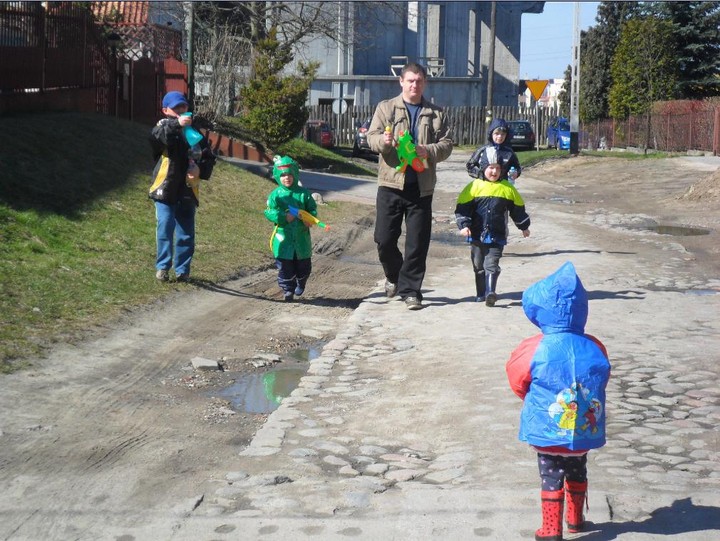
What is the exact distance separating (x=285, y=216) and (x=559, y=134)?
37783 mm

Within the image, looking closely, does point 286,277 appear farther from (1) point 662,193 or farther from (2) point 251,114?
Result: (2) point 251,114

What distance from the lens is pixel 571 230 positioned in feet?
54.4

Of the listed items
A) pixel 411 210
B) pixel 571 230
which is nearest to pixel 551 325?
pixel 411 210

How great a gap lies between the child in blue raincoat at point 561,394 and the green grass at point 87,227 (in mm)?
3801

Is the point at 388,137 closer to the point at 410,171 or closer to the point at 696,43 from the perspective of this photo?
the point at 410,171

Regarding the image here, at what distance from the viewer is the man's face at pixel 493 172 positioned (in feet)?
32.2

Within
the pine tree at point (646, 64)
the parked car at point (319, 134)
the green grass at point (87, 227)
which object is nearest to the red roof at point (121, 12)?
the green grass at point (87, 227)

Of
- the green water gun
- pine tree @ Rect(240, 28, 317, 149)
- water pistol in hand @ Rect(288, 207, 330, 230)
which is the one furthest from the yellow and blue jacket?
pine tree @ Rect(240, 28, 317, 149)

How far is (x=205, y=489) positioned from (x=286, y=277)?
16.6 ft

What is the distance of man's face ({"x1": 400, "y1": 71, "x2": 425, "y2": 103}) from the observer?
915 centimetres

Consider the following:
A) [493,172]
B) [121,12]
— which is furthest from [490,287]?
[121,12]

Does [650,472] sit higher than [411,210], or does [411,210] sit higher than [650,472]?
[411,210]

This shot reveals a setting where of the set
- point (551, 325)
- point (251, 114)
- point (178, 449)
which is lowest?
point (178, 449)

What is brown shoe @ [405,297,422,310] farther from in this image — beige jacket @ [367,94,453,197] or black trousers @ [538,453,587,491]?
black trousers @ [538,453,587,491]
